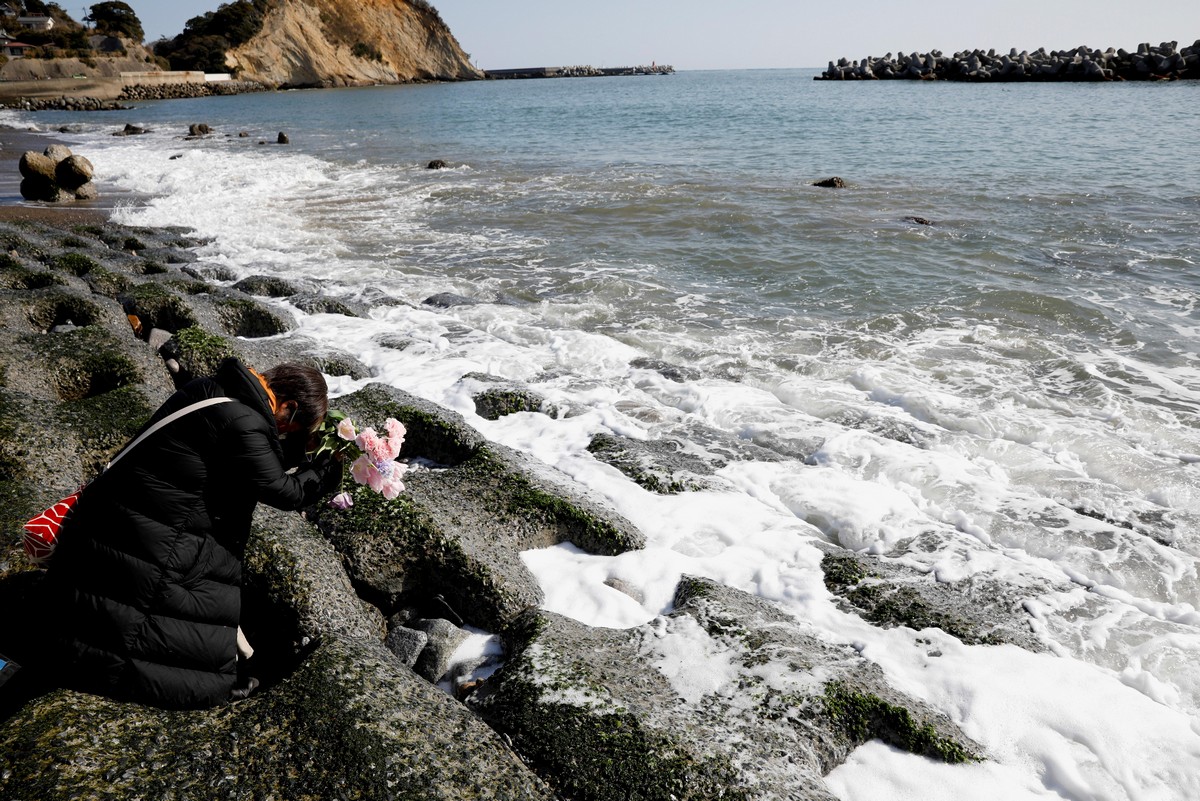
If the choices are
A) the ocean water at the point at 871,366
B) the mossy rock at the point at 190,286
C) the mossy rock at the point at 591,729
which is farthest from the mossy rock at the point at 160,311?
the mossy rock at the point at 591,729

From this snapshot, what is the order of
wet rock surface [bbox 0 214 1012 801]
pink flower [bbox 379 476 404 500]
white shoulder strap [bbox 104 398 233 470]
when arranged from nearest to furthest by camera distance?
wet rock surface [bbox 0 214 1012 801], white shoulder strap [bbox 104 398 233 470], pink flower [bbox 379 476 404 500]

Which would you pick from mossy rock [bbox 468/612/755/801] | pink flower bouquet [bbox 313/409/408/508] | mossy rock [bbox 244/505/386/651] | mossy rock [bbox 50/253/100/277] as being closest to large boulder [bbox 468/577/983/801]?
mossy rock [bbox 468/612/755/801]

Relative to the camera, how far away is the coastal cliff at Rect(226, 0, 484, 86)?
8800cm

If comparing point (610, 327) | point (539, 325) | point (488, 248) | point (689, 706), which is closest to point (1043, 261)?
point (610, 327)

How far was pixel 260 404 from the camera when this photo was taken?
296 centimetres

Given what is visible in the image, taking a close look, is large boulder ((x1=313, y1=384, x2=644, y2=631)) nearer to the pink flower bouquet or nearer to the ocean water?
the ocean water

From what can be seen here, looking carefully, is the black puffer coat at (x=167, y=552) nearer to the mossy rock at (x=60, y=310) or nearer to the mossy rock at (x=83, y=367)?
the mossy rock at (x=83, y=367)

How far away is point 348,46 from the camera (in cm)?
9712

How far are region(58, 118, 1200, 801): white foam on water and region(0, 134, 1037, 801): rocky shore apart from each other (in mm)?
180

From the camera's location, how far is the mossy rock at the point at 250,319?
8.48m

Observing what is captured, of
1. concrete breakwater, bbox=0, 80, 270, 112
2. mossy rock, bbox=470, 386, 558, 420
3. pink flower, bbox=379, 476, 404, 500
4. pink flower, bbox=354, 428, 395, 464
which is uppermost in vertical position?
concrete breakwater, bbox=0, 80, 270, 112

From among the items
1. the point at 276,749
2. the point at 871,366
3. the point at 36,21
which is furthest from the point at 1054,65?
the point at 36,21

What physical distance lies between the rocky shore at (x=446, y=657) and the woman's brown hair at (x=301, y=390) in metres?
0.87

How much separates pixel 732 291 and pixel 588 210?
7265mm
